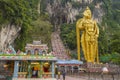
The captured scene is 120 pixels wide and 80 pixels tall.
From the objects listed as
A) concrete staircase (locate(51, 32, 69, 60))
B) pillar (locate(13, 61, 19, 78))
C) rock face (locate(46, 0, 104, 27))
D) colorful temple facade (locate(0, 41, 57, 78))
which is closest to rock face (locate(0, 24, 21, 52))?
concrete staircase (locate(51, 32, 69, 60))

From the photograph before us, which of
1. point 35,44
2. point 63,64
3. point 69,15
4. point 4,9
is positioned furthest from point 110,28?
point 35,44

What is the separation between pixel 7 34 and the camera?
22.2 metres

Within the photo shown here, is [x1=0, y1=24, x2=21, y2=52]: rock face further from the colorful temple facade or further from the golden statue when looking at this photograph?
the colorful temple facade

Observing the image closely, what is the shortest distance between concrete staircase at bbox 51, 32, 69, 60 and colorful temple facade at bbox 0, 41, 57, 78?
15.6 meters

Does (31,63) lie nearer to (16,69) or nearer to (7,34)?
(16,69)

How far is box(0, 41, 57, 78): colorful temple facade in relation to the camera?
1239 cm

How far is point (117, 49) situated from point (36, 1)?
1543 centimetres

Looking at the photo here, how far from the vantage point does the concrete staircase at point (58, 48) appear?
29903 mm

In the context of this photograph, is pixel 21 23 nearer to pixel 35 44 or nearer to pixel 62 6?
pixel 35 44

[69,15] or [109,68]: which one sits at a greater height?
[69,15]

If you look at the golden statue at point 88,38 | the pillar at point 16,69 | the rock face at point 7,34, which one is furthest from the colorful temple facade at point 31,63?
the golden statue at point 88,38

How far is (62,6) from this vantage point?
43.4 m

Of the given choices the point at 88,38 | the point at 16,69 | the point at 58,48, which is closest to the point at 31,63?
the point at 16,69

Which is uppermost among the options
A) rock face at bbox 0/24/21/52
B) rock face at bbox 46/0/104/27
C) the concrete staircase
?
rock face at bbox 46/0/104/27
